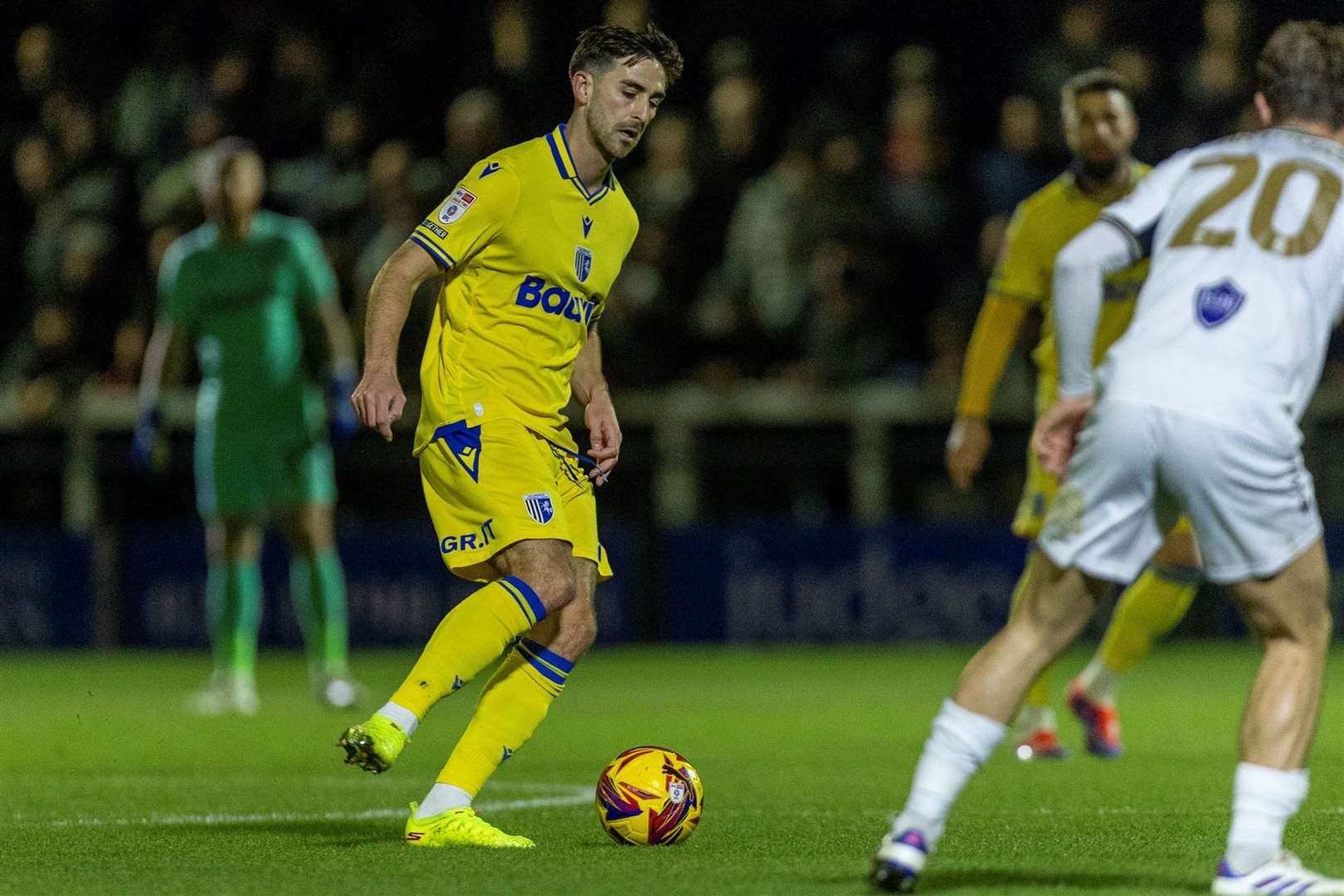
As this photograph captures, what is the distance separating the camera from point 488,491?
5750mm

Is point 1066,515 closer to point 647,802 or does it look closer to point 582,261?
point 647,802

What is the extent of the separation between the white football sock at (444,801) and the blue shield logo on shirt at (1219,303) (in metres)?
2.26

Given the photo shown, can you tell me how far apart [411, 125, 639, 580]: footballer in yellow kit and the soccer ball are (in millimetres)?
595

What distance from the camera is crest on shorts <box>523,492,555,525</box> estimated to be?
5.77 metres

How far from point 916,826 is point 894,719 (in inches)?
221

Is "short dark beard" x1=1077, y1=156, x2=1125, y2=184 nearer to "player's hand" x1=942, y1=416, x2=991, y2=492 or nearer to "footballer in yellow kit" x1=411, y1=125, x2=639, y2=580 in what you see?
"player's hand" x1=942, y1=416, x2=991, y2=492

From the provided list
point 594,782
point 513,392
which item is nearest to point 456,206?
point 513,392

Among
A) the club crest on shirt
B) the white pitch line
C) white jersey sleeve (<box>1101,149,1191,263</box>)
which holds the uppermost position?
white jersey sleeve (<box>1101,149,1191,263</box>)

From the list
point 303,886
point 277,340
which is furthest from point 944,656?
point 303,886

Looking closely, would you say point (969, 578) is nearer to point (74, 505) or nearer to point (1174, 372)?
point (74, 505)

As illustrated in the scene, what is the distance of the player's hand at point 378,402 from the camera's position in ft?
17.8

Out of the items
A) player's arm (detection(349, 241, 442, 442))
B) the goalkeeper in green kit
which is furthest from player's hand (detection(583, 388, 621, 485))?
the goalkeeper in green kit

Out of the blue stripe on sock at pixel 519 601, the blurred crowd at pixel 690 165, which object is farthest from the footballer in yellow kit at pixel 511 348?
the blurred crowd at pixel 690 165

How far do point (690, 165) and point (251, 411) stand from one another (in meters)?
4.55
